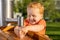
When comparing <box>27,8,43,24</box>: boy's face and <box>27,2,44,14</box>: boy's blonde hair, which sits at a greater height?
<box>27,2,44,14</box>: boy's blonde hair

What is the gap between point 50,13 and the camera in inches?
44.8

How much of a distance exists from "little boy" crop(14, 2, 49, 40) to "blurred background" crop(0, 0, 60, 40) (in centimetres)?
4

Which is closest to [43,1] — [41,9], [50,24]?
[41,9]

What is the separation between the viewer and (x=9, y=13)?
1.13 meters

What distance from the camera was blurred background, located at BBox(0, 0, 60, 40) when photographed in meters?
1.12

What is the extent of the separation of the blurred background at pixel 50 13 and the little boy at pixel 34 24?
0.04m

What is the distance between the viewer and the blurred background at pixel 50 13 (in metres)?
1.12

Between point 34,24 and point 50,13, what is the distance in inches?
5.8

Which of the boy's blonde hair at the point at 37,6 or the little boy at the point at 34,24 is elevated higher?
the boy's blonde hair at the point at 37,6

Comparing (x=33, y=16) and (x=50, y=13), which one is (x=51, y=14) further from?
(x=33, y=16)

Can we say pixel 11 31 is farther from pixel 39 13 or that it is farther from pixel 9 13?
pixel 39 13

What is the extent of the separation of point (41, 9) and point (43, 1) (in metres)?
0.07

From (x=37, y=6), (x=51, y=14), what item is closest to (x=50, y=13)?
(x=51, y=14)

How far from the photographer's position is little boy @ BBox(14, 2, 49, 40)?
1086 mm
